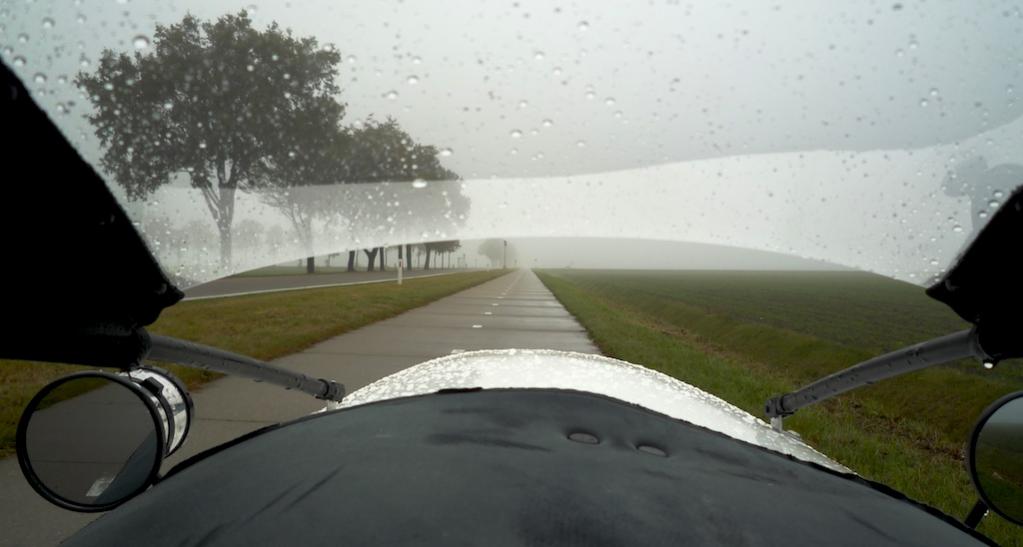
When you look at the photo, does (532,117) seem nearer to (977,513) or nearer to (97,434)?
(97,434)

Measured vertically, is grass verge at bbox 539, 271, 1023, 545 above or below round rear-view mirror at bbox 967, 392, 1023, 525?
below

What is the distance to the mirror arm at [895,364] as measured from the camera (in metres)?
1.63

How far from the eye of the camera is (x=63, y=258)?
1.29m

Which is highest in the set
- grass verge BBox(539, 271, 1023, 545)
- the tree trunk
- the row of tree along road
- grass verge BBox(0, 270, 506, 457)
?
the row of tree along road

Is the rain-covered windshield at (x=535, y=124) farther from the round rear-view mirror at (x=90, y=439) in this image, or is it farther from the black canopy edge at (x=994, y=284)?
the round rear-view mirror at (x=90, y=439)

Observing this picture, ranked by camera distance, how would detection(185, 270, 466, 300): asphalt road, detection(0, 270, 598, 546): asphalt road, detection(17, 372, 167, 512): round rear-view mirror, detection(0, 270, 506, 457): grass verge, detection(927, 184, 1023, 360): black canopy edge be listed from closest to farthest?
detection(927, 184, 1023, 360): black canopy edge
detection(17, 372, 167, 512): round rear-view mirror
detection(185, 270, 466, 300): asphalt road
detection(0, 270, 598, 546): asphalt road
detection(0, 270, 506, 457): grass verge

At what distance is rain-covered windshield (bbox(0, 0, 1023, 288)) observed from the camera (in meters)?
1.17

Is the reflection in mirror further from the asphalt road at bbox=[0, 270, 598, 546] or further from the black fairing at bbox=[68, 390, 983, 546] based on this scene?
the asphalt road at bbox=[0, 270, 598, 546]

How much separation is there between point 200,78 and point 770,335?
1631cm

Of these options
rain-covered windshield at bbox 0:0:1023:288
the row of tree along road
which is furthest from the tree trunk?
the row of tree along road

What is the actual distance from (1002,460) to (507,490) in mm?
1532

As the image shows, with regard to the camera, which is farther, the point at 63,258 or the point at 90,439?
the point at 90,439

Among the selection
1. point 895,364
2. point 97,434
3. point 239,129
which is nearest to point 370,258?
point 97,434

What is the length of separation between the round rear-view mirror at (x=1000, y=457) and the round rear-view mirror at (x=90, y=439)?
6.53 feet
